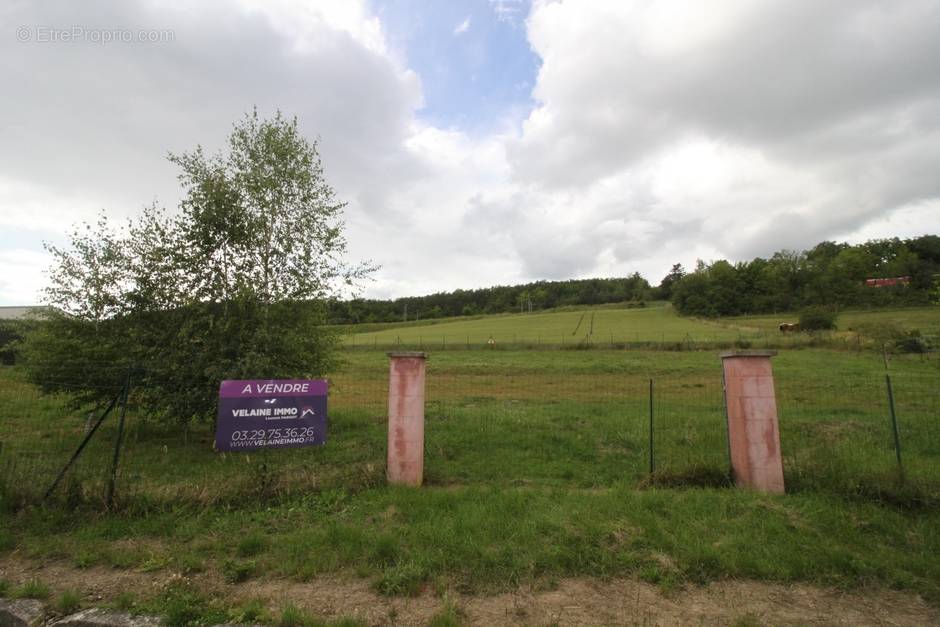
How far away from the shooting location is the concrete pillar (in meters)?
6.72

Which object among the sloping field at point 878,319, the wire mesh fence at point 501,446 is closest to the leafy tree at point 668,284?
the sloping field at point 878,319

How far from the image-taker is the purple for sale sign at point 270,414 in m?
6.19

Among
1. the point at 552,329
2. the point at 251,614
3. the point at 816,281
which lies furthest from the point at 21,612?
the point at 816,281

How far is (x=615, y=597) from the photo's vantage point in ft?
13.0

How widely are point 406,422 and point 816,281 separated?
302 ft

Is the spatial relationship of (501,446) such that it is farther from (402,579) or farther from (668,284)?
(668,284)

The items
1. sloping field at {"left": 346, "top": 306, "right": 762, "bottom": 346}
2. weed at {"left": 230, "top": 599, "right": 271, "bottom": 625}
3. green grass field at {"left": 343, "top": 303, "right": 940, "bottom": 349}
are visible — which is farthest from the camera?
sloping field at {"left": 346, "top": 306, "right": 762, "bottom": 346}

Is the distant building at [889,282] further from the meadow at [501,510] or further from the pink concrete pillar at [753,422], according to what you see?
the pink concrete pillar at [753,422]

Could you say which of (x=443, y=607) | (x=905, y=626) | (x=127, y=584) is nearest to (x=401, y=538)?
(x=443, y=607)

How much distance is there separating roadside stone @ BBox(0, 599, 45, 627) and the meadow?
0.68 metres

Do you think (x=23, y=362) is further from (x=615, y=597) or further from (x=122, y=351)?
(x=615, y=597)

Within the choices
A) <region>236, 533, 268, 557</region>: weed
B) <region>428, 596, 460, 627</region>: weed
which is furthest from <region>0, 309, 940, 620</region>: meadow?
<region>428, 596, 460, 627</region>: weed

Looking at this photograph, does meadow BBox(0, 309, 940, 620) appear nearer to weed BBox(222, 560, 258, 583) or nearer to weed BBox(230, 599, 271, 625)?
weed BBox(222, 560, 258, 583)

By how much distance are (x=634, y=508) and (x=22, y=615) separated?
5.57m
